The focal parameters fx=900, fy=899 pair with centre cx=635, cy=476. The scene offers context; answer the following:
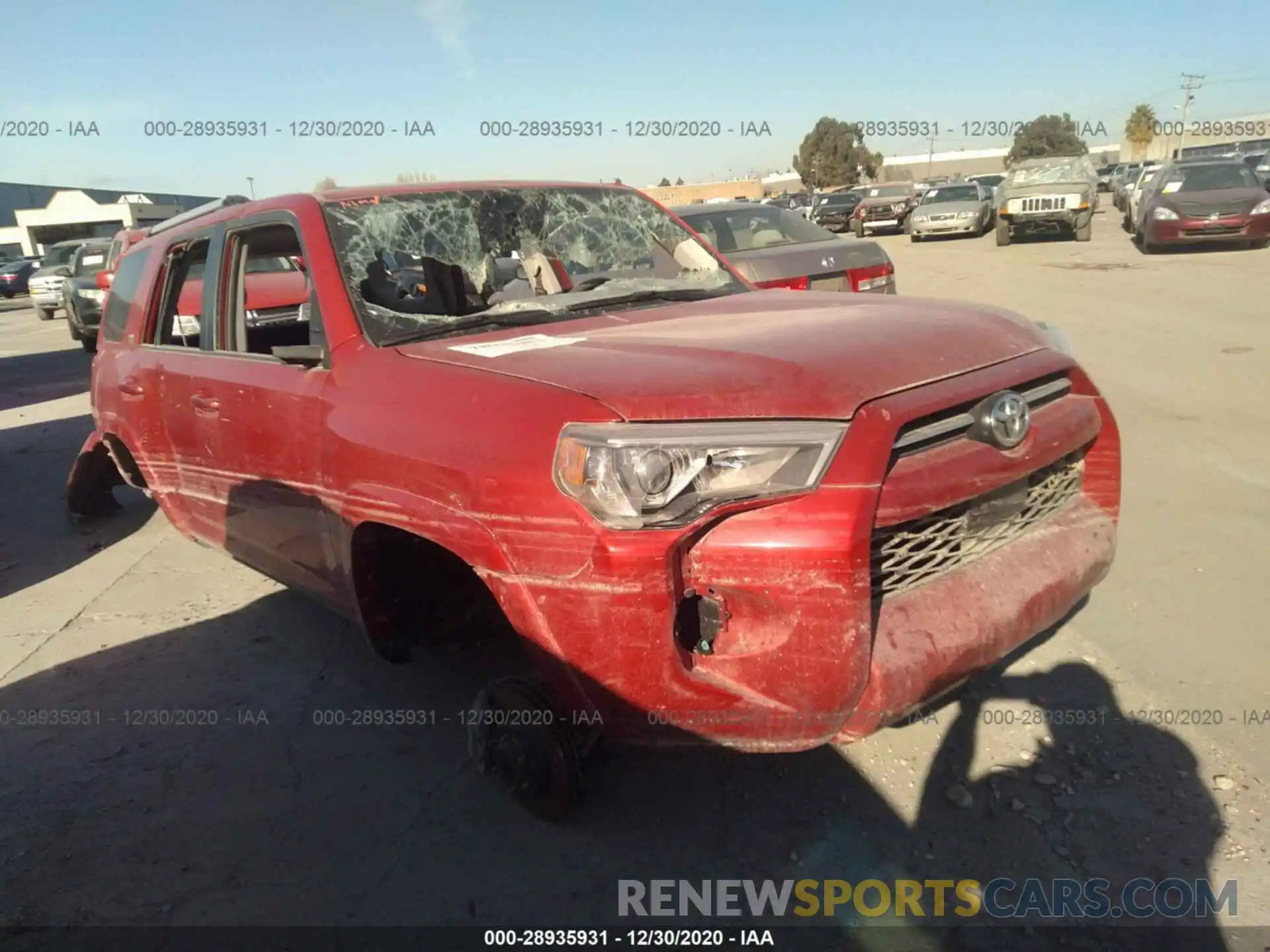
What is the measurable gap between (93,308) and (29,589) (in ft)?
39.5

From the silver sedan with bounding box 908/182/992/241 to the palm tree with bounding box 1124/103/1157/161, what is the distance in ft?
203

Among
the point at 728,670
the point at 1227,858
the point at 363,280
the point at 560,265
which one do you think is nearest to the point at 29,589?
the point at 363,280

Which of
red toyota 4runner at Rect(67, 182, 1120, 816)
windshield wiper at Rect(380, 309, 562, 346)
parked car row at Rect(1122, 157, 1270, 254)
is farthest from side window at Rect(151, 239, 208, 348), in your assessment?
parked car row at Rect(1122, 157, 1270, 254)

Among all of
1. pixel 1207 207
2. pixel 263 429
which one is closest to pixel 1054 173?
pixel 1207 207

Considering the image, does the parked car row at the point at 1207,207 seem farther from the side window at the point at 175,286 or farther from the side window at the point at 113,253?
the side window at the point at 113,253

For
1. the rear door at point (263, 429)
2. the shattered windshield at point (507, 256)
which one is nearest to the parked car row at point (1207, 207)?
the shattered windshield at point (507, 256)

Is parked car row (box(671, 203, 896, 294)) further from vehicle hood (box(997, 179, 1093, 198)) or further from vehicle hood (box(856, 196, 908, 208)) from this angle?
Result: vehicle hood (box(856, 196, 908, 208))

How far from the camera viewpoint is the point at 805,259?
7.38 meters

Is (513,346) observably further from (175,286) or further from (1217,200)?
(1217,200)

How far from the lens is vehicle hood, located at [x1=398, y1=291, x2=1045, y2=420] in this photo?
213cm

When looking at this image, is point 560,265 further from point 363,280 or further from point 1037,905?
point 1037,905

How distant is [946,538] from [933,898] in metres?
0.91

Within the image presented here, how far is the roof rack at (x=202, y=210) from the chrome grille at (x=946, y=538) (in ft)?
10.0

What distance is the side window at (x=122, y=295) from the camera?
4.44 m
